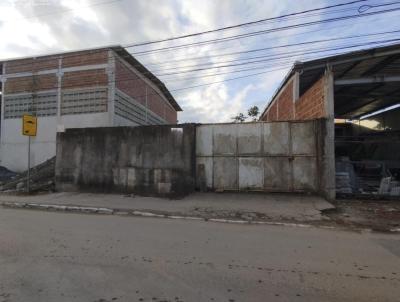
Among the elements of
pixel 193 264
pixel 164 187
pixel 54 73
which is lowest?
pixel 193 264

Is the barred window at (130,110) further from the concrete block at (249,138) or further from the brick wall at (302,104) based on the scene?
the concrete block at (249,138)

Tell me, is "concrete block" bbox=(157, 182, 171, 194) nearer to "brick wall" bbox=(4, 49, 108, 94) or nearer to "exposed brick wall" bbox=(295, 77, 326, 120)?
"exposed brick wall" bbox=(295, 77, 326, 120)

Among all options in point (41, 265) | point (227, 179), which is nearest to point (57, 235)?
point (41, 265)

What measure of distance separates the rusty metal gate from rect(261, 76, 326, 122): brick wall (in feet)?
3.05

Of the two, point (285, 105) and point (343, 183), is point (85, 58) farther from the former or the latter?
point (343, 183)

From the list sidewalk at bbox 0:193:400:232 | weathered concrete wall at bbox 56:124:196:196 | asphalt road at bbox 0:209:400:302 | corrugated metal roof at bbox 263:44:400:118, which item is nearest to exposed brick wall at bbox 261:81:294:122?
corrugated metal roof at bbox 263:44:400:118

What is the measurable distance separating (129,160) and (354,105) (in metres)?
15.4

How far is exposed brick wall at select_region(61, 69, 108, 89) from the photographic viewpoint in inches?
934

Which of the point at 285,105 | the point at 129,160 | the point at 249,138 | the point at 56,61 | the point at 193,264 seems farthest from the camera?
→ the point at 56,61

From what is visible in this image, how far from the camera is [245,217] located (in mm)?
9945

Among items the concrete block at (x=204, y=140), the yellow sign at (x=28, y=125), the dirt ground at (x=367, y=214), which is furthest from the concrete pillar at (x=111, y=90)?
the dirt ground at (x=367, y=214)

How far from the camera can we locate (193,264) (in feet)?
17.7

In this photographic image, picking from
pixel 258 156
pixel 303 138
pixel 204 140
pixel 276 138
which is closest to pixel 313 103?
A: pixel 303 138

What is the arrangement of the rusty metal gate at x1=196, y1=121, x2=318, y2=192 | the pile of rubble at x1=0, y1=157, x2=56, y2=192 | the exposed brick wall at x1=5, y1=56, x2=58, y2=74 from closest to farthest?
1. the rusty metal gate at x1=196, y1=121, x2=318, y2=192
2. the pile of rubble at x1=0, y1=157, x2=56, y2=192
3. the exposed brick wall at x1=5, y1=56, x2=58, y2=74
